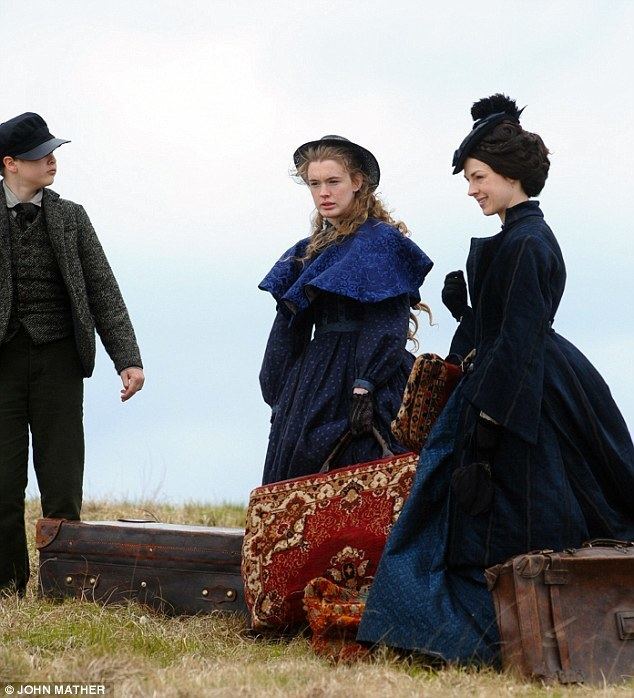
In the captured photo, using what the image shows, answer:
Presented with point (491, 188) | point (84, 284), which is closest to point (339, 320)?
point (491, 188)

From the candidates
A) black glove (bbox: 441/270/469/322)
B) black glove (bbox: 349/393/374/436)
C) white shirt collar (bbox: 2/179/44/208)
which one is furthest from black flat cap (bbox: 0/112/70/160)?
black glove (bbox: 441/270/469/322)

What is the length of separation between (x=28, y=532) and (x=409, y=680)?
4475 mm

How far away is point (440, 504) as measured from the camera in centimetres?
475

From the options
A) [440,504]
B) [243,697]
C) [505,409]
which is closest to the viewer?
[243,697]

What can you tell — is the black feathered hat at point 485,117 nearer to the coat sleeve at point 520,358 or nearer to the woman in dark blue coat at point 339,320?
the coat sleeve at point 520,358

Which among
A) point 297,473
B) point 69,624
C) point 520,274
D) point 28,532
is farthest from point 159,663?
point 28,532

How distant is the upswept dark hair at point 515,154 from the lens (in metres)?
4.66

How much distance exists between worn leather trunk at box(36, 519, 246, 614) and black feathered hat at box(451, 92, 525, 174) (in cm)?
211

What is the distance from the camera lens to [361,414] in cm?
536

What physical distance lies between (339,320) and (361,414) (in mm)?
520

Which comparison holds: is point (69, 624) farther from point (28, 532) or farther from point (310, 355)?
point (28, 532)

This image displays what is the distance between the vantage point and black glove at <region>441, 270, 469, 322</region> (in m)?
5.03

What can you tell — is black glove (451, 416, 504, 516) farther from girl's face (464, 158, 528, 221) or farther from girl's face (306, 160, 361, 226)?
girl's face (306, 160, 361, 226)

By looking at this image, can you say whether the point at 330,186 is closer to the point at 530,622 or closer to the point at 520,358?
the point at 520,358
